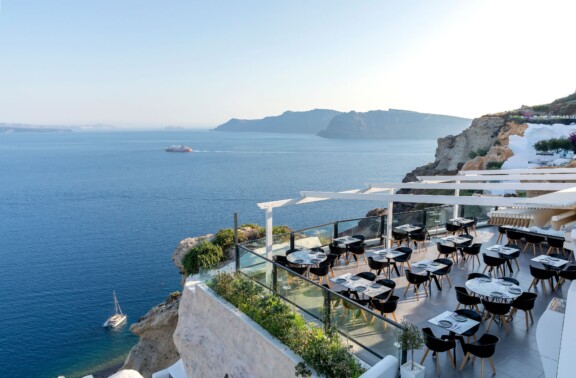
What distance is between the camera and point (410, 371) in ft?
19.2

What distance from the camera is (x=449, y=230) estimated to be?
1381 centimetres

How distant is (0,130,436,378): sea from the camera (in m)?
28.2

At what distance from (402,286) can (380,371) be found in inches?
182

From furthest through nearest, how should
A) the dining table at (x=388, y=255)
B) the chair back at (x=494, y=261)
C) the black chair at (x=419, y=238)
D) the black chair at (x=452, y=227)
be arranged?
the black chair at (x=452, y=227) → the black chair at (x=419, y=238) → the dining table at (x=388, y=255) → the chair back at (x=494, y=261)

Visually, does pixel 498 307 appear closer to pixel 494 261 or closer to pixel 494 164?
pixel 494 261

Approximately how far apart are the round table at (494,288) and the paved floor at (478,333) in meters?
0.68

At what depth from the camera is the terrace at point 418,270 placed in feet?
20.5

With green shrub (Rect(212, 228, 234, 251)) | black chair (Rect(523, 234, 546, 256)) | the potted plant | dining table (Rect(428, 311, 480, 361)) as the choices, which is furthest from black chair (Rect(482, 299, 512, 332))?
green shrub (Rect(212, 228, 234, 251))

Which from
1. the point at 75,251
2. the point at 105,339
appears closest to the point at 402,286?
the point at 105,339

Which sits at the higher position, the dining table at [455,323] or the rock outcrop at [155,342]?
the dining table at [455,323]

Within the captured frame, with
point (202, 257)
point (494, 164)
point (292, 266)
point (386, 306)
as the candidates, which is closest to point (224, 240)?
point (202, 257)

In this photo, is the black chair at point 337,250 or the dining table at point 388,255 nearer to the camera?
the dining table at point 388,255

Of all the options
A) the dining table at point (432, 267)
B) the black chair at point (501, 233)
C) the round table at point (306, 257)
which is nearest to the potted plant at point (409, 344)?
the dining table at point (432, 267)

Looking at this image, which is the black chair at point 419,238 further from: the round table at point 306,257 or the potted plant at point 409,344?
the potted plant at point 409,344
